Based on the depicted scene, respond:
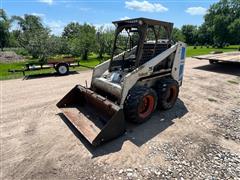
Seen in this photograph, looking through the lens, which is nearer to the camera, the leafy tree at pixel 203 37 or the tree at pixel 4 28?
the tree at pixel 4 28

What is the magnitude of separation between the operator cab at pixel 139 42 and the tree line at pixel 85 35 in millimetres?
1671

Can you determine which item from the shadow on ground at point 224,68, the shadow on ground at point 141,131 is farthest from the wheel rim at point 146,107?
the shadow on ground at point 224,68

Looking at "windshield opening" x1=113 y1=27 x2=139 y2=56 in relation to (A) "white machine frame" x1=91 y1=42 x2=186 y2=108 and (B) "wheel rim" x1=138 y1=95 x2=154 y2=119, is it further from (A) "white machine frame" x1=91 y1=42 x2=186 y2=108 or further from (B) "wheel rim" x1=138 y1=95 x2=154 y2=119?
(B) "wheel rim" x1=138 y1=95 x2=154 y2=119

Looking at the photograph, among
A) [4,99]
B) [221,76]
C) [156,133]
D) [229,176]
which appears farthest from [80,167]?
[221,76]

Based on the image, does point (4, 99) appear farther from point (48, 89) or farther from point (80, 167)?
point (80, 167)

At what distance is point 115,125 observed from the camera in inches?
156

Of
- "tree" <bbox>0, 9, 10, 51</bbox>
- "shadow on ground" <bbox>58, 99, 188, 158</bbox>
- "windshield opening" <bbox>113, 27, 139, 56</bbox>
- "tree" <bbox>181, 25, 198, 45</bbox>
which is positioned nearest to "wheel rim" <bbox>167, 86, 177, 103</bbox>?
"shadow on ground" <bbox>58, 99, 188, 158</bbox>

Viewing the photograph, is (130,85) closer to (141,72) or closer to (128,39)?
(141,72)

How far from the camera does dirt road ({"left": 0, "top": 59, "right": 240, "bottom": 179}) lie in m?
3.30

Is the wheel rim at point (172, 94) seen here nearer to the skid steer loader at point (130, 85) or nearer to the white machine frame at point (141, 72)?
the skid steer loader at point (130, 85)

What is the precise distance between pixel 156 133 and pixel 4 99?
17.3 ft

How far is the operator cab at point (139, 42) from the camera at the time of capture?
490cm

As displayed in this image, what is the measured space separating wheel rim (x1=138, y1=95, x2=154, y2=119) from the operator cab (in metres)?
Answer: 0.85

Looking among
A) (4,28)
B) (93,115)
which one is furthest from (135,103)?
(4,28)
